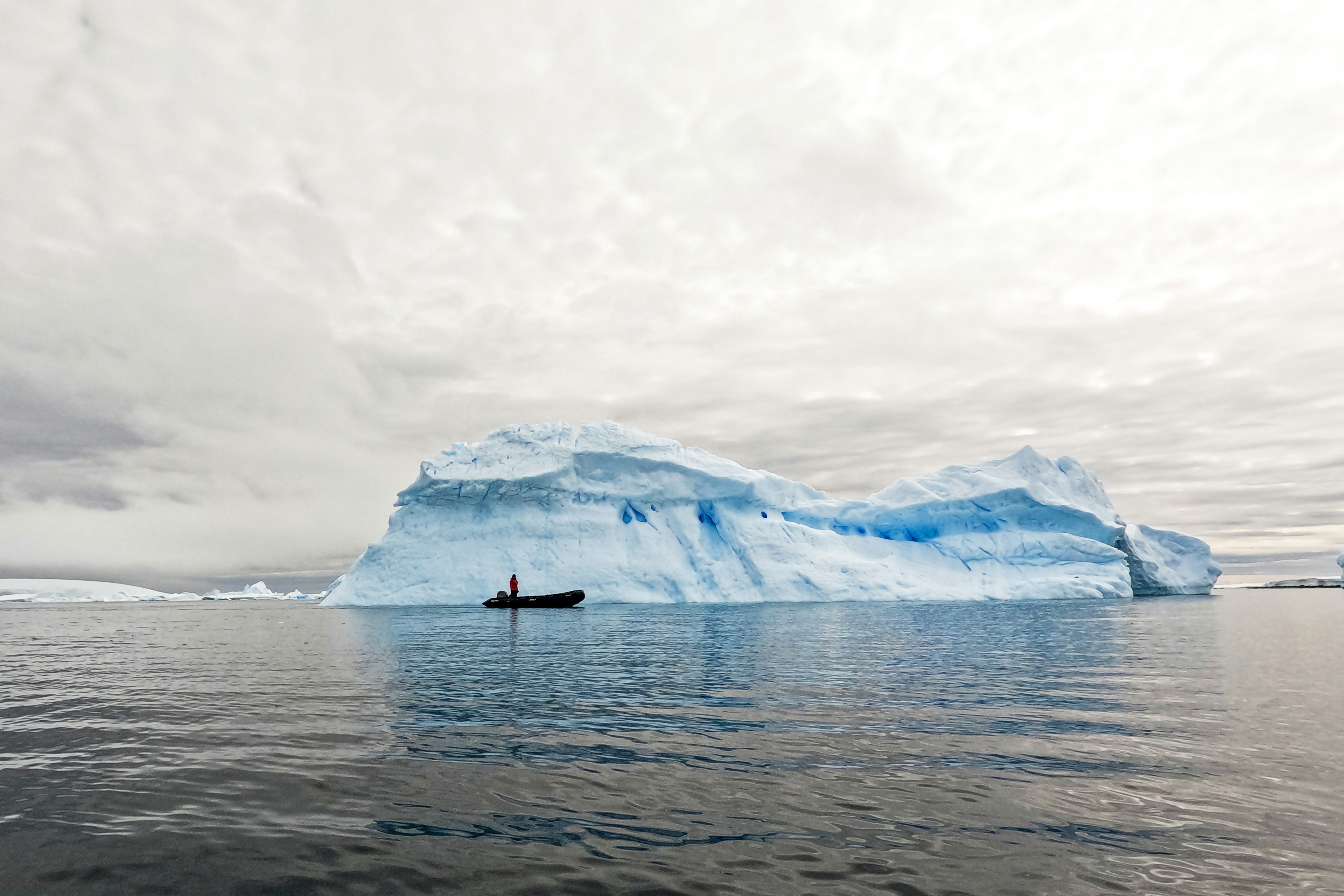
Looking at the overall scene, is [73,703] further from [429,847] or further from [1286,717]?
[1286,717]

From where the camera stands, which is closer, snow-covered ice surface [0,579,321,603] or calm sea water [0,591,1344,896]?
calm sea water [0,591,1344,896]

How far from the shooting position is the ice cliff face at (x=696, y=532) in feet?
120

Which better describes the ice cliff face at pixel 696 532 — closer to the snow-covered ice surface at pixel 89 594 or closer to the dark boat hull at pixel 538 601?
the dark boat hull at pixel 538 601

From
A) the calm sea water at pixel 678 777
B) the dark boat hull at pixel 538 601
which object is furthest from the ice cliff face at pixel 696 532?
the calm sea water at pixel 678 777

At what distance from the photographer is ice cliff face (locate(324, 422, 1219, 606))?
3672 centimetres

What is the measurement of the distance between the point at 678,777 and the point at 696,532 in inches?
1351

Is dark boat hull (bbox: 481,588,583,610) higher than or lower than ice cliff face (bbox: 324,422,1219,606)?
lower

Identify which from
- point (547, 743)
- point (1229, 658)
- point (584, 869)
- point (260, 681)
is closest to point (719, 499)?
point (1229, 658)

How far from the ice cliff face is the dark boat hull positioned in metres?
3.44

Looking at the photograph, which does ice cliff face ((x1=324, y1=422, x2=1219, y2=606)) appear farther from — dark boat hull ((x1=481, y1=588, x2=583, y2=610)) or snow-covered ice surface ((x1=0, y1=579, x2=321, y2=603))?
snow-covered ice surface ((x1=0, y1=579, x2=321, y2=603))

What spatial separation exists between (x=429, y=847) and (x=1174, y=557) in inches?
2194

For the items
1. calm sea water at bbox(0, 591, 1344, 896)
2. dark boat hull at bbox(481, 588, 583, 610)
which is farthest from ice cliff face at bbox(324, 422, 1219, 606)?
calm sea water at bbox(0, 591, 1344, 896)

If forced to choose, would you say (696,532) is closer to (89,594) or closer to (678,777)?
(678,777)

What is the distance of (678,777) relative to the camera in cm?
534
